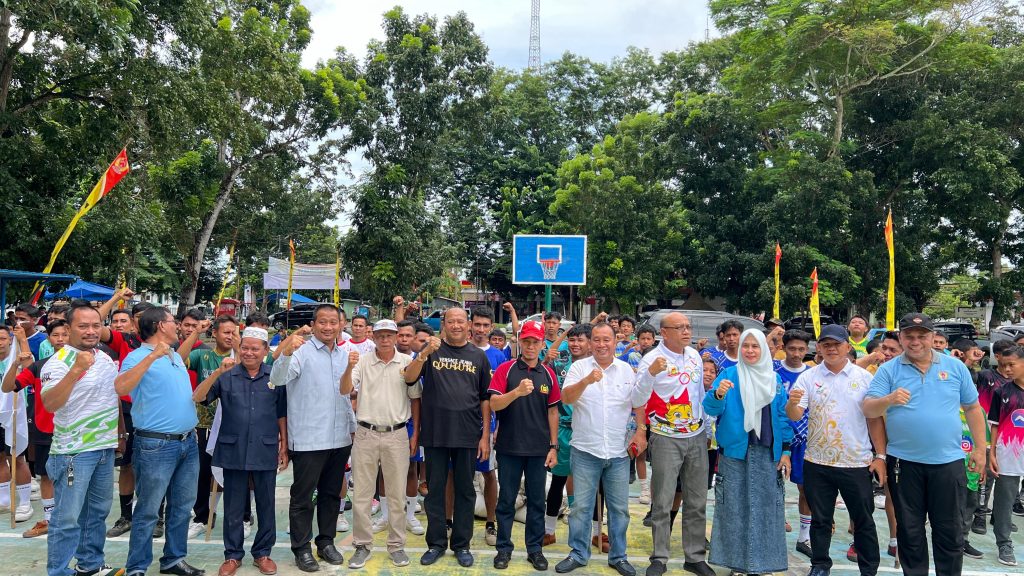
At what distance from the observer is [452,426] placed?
4746mm

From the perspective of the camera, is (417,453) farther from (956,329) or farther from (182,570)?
(956,329)

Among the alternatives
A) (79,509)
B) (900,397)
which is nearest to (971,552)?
(900,397)

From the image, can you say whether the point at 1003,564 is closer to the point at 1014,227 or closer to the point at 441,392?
the point at 441,392

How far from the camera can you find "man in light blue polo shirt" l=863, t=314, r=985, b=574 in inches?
162

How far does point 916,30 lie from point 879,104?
272cm

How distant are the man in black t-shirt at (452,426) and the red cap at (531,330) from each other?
42cm

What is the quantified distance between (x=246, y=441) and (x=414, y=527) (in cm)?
178

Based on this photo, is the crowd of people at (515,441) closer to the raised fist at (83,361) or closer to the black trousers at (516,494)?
the black trousers at (516,494)

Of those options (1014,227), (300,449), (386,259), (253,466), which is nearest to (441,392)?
(300,449)

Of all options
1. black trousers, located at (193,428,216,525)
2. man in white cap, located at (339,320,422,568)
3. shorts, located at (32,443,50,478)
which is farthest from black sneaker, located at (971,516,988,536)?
shorts, located at (32,443,50,478)

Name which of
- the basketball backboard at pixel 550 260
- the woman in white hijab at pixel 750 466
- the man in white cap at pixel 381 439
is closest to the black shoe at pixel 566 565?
the woman in white hijab at pixel 750 466

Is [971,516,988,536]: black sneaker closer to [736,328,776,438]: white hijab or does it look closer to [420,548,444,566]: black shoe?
[736,328,776,438]: white hijab

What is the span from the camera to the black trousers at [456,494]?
15.7 feet

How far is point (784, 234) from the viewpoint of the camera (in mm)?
22500
